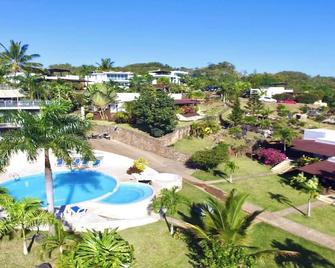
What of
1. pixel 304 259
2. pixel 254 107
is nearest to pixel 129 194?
pixel 304 259

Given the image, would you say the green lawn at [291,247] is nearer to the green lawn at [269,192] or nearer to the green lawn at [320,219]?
the green lawn at [320,219]

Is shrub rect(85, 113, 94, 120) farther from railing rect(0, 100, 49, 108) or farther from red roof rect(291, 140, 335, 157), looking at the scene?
red roof rect(291, 140, 335, 157)

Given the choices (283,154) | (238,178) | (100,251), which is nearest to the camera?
(100,251)

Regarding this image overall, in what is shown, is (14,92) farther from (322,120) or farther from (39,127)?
(322,120)

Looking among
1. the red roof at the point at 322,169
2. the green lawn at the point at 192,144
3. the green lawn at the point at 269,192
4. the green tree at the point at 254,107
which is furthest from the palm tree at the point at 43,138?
the green tree at the point at 254,107

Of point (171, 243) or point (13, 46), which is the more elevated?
point (13, 46)

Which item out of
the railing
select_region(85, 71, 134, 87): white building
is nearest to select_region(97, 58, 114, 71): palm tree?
select_region(85, 71, 134, 87): white building

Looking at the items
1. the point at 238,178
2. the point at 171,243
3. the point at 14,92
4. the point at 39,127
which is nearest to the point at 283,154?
the point at 238,178
